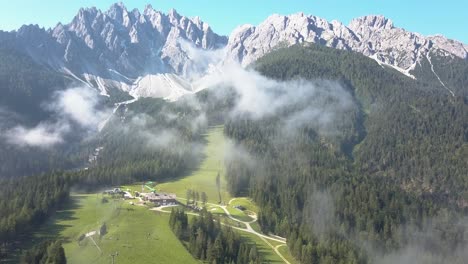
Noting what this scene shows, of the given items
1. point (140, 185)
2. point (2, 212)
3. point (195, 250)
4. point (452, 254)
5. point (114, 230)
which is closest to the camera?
point (195, 250)

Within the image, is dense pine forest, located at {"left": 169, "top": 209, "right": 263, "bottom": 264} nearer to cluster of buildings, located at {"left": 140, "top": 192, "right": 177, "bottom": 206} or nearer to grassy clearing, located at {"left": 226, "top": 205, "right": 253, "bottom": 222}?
grassy clearing, located at {"left": 226, "top": 205, "right": 253, "bottom": 222}

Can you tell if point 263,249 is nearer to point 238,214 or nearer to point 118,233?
point 238,214

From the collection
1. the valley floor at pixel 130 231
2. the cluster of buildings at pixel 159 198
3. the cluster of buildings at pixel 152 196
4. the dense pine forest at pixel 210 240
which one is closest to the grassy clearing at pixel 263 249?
the valley floor at pixel 130 231

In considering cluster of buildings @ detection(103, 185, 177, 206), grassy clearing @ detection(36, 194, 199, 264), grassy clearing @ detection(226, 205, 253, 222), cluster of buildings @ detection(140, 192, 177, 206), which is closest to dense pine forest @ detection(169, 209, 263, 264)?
grassy clearing @ detection(36, 194, 199, 264)

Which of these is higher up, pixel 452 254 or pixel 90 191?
pixel 90 191

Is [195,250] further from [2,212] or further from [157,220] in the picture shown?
[2,212]

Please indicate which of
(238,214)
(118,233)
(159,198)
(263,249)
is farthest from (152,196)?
(263,249)

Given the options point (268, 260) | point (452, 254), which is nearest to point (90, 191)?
point (268, 260)

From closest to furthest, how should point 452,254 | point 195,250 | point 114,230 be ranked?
1. point 195,250
2. point 114,230
3. point 452,254
